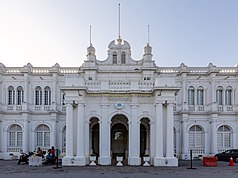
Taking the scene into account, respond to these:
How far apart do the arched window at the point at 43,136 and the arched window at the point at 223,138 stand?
19.2m

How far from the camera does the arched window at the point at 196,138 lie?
3603cm

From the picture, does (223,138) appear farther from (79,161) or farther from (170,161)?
(79,161)

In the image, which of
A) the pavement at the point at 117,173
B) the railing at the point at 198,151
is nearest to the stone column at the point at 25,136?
the pavement at the point at 117,173

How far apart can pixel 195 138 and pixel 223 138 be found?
10.1 feet

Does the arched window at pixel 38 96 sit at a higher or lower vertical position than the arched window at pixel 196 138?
higher

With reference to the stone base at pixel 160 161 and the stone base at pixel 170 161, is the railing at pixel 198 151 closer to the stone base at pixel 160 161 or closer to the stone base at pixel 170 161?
the stone base at pixel 170 161

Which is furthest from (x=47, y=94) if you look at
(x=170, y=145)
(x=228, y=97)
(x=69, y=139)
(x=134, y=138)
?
(x=228, y=97)

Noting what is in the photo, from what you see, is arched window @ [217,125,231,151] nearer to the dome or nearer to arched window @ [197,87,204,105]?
arched window @ [197,87,204,105]

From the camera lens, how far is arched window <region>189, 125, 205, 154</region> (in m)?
36.0

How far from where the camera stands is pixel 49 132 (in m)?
36.1

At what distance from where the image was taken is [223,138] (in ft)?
118

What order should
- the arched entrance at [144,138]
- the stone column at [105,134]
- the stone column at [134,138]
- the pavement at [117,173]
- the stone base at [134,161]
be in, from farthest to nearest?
the arched entrance at [144,138], the stone column at [105,134], the stone column at [134,138], the stone base at [134,161], the pavement at [117,173]

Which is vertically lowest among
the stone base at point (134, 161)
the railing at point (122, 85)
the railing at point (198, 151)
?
the railing at point (198, 151)

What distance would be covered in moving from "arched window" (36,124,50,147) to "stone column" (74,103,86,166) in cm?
1382
